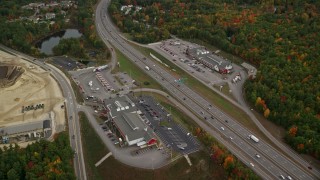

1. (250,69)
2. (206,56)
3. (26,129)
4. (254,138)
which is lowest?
(254,138)

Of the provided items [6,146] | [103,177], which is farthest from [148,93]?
[6,146]

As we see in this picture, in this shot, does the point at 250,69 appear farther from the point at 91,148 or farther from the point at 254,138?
the point at 91,148

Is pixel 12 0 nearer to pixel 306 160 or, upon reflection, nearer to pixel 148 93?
pixel 148 93

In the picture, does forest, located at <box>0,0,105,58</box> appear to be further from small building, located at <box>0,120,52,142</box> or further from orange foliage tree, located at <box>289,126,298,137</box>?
orange foliage tree, located at <box>289,126,298,137</box>

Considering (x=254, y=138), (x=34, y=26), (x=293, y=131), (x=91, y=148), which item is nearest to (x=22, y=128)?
(x=91, y=148)

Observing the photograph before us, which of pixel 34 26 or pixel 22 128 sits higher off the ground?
pixel 34 26

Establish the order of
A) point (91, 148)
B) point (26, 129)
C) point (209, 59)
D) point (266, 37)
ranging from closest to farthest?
point (91, 148) < point (26, 129) < point (209, 59) < point (266, 37)

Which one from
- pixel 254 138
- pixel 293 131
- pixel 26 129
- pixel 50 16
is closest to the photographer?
pixel 293 131
